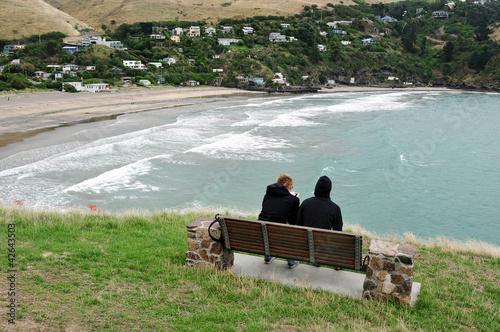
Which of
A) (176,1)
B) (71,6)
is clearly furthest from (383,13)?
(71,6)

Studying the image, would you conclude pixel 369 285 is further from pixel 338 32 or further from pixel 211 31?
pixel 338 32

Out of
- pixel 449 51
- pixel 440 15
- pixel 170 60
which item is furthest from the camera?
pixel 440 15

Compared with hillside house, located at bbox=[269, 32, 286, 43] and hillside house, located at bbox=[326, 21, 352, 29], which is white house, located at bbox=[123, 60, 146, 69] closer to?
hillside house, located at bbox=[269, 32, 286, 43]

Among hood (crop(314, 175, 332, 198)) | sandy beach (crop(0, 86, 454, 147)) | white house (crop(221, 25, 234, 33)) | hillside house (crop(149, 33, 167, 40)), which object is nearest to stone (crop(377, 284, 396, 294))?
hood (crop(314, 175, 332, 198))

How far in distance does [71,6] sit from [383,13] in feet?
460

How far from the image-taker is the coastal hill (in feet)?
421

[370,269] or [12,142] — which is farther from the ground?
[370,269]

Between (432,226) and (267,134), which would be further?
(267,134)

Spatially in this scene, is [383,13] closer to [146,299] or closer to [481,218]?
[481,218]

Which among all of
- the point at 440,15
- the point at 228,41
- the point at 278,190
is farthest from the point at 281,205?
the point at 440,15

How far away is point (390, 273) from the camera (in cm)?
479

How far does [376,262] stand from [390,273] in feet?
0.66

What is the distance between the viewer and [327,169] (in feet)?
68.4

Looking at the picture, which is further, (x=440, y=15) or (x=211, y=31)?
(x=440, y=15)
